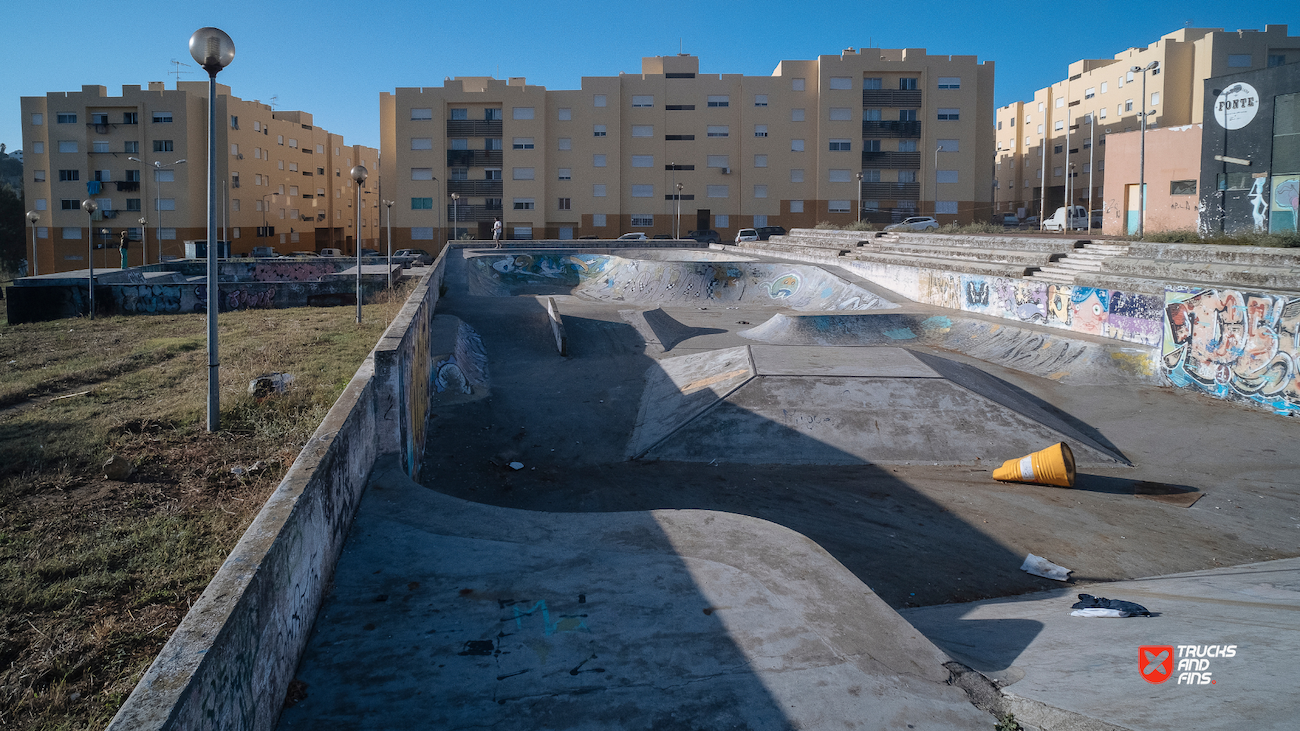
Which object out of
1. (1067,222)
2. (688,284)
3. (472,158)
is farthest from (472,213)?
(1067,222)

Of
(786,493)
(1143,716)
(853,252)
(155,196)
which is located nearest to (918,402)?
(786,493)

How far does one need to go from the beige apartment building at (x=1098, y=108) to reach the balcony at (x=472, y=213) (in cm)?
3697

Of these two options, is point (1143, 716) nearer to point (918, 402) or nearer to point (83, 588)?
point (83, 588)

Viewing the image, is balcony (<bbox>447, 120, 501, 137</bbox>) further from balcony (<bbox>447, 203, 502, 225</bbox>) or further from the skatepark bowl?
the skatepark bowl

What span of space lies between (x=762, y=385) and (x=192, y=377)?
7825 millimetres

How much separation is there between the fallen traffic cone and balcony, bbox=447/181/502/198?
50.9 metres

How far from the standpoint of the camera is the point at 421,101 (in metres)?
55.9

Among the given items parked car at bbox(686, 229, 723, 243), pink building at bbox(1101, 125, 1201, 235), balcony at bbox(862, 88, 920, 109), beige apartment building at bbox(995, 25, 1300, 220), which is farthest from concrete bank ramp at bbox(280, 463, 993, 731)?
balcony at bbox(862, 88, 920, 109)

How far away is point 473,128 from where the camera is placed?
56.2 m

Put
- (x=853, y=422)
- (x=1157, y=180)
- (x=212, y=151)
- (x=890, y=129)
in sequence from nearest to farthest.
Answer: (x=212, y=151), (x=853, y=422), (x=1157, y=180), (x=890, y=129)

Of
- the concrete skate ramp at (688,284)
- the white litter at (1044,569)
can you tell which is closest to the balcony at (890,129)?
the concrete skate ramp at (688,284)

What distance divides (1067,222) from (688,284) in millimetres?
28370

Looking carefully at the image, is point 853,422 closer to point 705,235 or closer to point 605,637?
point 605,637

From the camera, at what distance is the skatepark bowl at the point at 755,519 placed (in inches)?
151
